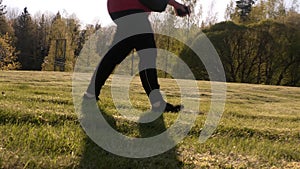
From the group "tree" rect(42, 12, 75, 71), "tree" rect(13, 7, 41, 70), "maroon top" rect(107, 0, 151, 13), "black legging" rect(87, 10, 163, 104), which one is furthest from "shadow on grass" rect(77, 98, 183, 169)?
"tree" rect(13, 7, 41, 70)

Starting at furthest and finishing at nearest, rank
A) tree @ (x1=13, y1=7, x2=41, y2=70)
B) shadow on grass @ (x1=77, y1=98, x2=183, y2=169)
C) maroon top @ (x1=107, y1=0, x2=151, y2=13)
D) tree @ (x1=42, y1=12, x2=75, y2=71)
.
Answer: tree @ (x1=13, y1=7, x2=41, y2=70)
tree @ (x1=42, y1=12, x2=75, y2=71)
maroon top @ (x1=107, y1=0, x2=151, y2=13)
shadow on grass @ (x1=77, y1=98, x2=183, y2=169)

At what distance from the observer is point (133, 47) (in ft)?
12.3

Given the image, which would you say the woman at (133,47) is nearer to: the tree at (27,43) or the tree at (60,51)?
the tree at (60,51)

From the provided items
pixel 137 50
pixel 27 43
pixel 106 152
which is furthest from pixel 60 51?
pixel 106 152

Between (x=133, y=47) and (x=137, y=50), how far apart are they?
5 cm

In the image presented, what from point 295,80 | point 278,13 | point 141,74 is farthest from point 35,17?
point 141,74

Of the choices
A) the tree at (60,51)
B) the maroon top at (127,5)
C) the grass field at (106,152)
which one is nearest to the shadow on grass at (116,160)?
the grass field at (106,152)

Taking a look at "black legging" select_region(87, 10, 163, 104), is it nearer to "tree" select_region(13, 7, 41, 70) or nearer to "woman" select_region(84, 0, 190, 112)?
"woman" select_region(84, 0, 190, 112)

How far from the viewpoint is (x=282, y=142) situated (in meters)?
3.24

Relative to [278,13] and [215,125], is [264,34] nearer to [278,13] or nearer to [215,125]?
[278,13]

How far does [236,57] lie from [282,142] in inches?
1087

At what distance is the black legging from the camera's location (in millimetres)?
3711

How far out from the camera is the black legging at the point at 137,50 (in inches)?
146

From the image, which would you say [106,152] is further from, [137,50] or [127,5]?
[127,5]
